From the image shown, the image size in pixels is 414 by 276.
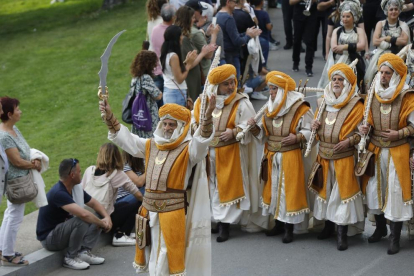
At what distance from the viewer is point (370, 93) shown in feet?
28.2

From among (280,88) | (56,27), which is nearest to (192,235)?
(280,88)

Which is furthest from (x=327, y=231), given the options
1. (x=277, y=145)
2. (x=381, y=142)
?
(x=381, y=142)

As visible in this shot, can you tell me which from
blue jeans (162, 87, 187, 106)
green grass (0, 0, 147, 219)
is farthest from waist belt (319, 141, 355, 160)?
green grass (0, 0, 147, 219)

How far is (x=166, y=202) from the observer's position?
23.9 ft

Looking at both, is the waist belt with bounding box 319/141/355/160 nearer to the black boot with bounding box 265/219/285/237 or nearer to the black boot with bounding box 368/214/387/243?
the black boot with bounding box 368/214/387/243

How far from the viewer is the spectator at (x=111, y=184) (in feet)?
29.5

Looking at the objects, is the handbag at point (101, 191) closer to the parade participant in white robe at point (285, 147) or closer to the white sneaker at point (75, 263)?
the white sneaker at point (75, 263)

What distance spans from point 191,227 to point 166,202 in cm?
36

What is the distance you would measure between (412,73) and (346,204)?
2.01 metres

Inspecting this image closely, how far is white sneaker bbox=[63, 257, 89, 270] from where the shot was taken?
8555mm

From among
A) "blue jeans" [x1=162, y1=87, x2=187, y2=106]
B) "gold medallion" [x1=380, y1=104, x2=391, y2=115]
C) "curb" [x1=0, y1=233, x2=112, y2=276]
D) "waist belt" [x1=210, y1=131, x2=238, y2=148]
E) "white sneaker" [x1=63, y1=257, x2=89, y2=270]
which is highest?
"gold medallion" [x1=380, y1=104, x2=391, y2=115]

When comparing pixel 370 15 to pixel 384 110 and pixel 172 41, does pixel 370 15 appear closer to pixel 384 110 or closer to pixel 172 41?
pixel 172 41

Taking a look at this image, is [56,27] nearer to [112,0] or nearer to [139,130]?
[112,0]

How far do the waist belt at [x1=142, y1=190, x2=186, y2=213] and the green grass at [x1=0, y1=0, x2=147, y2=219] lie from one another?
3.55 meters
